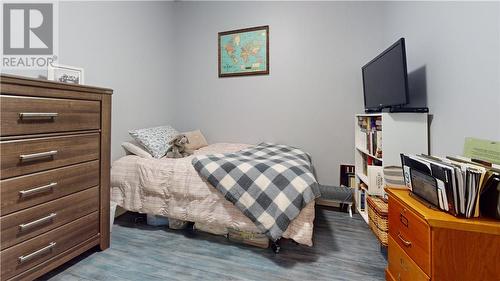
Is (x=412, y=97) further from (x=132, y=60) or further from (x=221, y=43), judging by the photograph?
(x=132, y=60)

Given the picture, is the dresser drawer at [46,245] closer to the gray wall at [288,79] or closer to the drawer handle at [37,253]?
the drawer handle at [37,253]

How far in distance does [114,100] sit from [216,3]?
1.95m

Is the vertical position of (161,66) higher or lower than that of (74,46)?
higher

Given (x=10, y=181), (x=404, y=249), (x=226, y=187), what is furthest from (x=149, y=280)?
(x=404, y=249)

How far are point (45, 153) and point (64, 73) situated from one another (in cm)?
89

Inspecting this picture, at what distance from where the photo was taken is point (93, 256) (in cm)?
165

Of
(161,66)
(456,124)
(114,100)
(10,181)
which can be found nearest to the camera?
(10,181)

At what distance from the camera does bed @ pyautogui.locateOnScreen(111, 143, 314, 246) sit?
1709 millimetres

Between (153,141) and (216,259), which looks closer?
(216,259)

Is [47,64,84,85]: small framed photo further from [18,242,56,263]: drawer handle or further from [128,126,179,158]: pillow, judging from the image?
[18,242,56,263]: drawer handle

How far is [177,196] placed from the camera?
6.37 feet

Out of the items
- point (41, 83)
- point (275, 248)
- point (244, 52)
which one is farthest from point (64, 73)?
point (275, 248)

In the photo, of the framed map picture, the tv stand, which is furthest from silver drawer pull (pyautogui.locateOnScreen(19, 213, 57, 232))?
the framed map picture

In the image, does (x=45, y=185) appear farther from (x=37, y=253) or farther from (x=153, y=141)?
(x=153, y=141)
